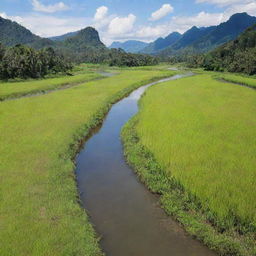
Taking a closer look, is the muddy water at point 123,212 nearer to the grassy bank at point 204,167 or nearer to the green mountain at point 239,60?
the grassy bank at point 204,167

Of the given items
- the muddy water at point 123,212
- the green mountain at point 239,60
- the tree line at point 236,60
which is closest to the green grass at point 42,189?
the muddy water at point 123,212

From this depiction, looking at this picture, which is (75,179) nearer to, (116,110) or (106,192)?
(106,192)

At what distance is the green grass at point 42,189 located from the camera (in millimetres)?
6852

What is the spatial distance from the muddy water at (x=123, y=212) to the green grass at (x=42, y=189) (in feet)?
1.80

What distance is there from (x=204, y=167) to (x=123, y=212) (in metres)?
4.28

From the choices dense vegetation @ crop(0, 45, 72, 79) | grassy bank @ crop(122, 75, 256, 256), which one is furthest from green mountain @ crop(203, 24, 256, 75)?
dense vegetation @ crop(0, 45, 72, 79)

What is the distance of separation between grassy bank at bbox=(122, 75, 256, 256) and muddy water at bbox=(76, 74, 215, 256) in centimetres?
46

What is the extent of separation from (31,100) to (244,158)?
24389 millimetres

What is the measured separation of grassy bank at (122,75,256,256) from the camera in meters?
7.55

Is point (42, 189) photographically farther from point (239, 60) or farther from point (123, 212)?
point (239, 60)

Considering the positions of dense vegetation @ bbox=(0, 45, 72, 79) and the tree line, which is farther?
the tree line

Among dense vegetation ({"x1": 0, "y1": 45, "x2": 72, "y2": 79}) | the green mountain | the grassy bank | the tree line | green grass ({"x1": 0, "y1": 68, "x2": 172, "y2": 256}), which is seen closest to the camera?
green grass ({"x1": 0, "y1": 68, "x2": 172, "y2": 256})

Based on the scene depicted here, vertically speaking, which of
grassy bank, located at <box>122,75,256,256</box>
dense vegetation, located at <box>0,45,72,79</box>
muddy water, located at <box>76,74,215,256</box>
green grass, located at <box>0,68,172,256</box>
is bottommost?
muddy water, located at <box>76,74,215,256</box>

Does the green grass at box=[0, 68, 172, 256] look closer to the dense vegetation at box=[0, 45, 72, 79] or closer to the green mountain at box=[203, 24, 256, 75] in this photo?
the dense vegetation at box=[0, 45, 72, 79]
